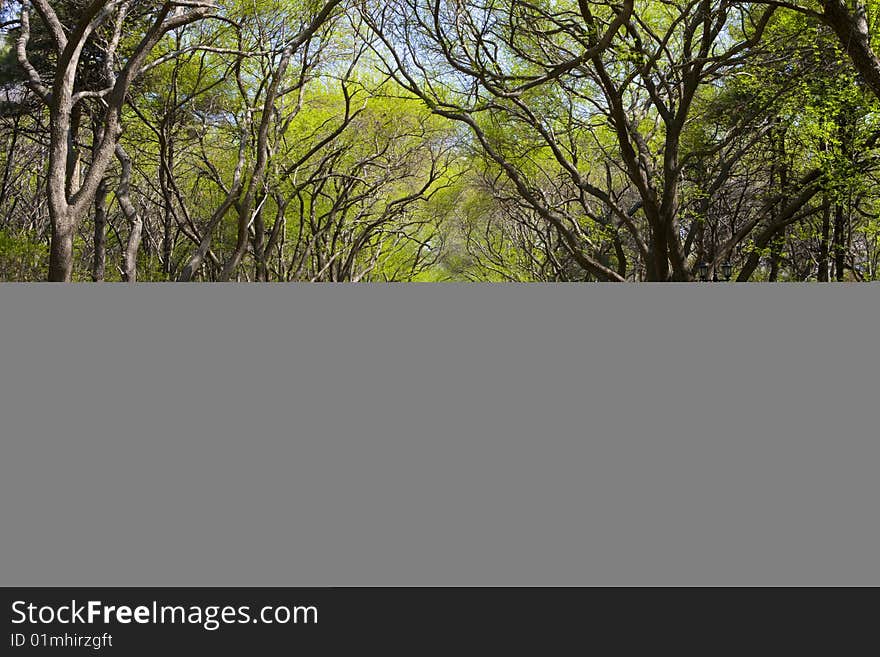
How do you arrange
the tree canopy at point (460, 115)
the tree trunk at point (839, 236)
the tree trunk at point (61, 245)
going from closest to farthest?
the tree trunk at point (61, 245) < the tree canopy at point (460, 115) < the tree trunk at point (839, 236)

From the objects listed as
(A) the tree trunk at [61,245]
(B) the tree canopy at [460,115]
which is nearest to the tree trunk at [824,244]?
(B) the tree canopy at [460,115]

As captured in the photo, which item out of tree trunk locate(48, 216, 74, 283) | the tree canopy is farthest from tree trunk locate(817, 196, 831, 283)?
tree trunk locate(48, 216, 74, 283)

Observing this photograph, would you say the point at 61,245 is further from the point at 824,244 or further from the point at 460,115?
the point at 824,244

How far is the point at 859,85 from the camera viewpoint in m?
12.5

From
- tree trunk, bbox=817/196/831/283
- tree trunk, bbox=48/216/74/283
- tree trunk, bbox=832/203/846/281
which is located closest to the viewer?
tree trunk, bbox=48/216/74/283

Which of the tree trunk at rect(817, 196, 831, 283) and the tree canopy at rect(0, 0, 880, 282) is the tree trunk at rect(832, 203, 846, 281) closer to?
the tree canopy at rect(0, 0, 880, 282)

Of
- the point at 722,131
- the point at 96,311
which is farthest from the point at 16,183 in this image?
the point at 96,311

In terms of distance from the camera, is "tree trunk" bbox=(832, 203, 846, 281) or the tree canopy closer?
the tree canopy

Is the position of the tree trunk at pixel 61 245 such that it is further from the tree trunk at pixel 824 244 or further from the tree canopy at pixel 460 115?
the tree trunk at pixel 824 244

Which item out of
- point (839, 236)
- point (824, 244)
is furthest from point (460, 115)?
point (824, 244)
